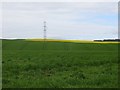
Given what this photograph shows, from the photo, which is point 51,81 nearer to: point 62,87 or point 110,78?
point 62,87

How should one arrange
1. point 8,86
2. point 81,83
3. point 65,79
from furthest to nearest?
point 65,79 < point 81,83 < point 8,86

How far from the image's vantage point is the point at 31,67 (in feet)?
66.8

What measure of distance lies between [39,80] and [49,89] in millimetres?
2219

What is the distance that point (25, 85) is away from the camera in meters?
12.4

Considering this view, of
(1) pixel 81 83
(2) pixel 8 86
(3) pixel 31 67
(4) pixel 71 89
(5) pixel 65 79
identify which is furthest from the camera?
(3) pixel 31 67

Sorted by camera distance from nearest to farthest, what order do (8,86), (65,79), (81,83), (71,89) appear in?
1. (71,89)
2. (8,86)
3. (81,83)
4. (65,79)

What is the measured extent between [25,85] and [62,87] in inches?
62.4

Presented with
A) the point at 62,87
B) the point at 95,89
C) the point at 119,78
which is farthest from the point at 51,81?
the point at 119,78

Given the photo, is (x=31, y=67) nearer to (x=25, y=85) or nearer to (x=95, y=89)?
(x=25, y=85)

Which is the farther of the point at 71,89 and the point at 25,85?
the point at 25,85

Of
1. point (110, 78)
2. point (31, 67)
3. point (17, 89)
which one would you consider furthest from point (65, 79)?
point (31, 67)

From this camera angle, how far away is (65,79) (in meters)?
14.1

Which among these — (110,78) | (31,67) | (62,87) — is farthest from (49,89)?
(31,67)

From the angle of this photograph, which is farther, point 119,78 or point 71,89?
point 119,78
